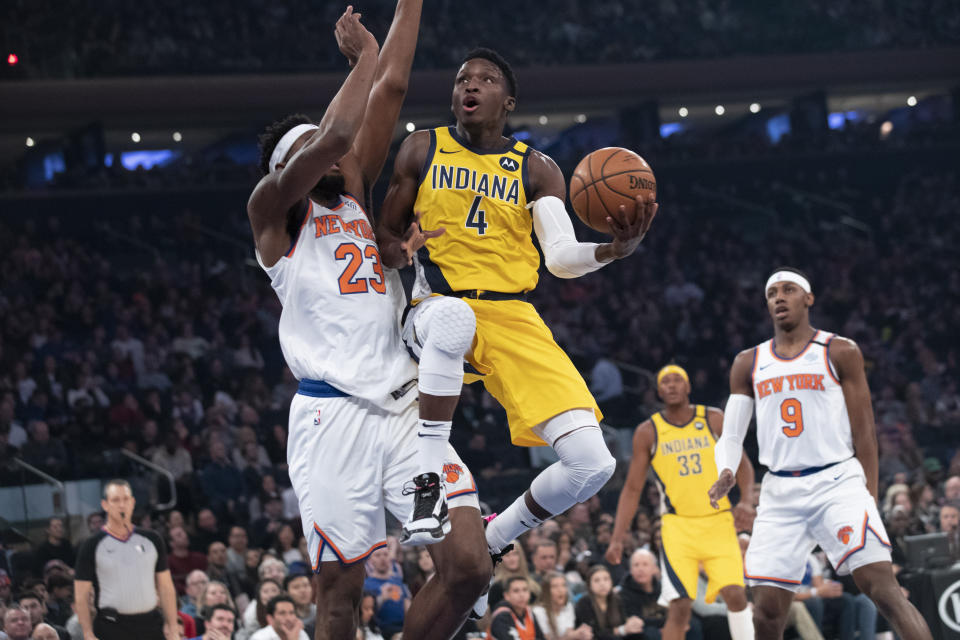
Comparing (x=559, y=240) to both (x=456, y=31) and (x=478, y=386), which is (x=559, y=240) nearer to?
(x=478, y=386)

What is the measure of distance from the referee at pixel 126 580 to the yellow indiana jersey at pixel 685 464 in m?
3.85

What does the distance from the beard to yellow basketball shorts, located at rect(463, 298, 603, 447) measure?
74 cm

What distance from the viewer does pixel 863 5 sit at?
80.3ft

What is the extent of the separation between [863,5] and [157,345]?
1719 cm

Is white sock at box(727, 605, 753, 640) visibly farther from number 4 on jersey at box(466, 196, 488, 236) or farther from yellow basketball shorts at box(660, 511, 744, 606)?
number 4 on jersey at box(466, 196, 488, 236)

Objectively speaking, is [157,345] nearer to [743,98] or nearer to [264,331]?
[264,331]

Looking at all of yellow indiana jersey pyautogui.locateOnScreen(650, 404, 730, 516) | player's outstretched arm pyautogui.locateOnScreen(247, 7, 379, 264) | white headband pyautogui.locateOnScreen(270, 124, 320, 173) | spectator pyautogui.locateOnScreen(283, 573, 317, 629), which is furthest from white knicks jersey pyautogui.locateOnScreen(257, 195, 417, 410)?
yellow indiana jersey pyautogui.locateOnScreen(650, 404, 730, 516)

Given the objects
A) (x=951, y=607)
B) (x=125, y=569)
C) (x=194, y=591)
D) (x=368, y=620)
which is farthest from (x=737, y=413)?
(x=194, y=591)

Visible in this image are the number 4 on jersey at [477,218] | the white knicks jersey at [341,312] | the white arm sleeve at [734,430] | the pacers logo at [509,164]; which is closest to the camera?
the white knicks jersey at [341,312]

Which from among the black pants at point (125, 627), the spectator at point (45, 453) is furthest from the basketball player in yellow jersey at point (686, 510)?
the spectator at point (45, 453)

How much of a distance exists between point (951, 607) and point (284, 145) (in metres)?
6.39

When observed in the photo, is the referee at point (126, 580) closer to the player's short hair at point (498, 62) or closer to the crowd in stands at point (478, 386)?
the crowd in stands at point (478, 386)

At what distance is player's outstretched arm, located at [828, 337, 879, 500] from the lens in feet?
21.6

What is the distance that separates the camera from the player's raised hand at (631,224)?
15.1ft
